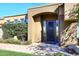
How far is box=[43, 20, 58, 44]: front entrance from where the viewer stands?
21623 mm

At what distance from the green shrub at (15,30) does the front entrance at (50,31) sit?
2510 mm

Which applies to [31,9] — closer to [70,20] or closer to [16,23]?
[16,23]

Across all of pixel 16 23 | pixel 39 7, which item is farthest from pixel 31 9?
pixel 16 23

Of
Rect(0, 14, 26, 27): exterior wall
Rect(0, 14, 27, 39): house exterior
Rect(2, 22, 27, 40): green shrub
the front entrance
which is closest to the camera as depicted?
the front entrance

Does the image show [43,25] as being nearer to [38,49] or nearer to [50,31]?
[50,31]

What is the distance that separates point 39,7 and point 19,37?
4.76 m

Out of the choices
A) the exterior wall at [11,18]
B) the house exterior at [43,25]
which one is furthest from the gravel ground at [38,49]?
the exterior wall at [11,18]

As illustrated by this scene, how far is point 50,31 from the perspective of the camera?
21953 mm

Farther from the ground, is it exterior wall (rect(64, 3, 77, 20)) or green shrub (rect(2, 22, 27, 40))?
exterior wall (rect(64, 3, 77, 20))

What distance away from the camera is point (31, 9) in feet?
71.2

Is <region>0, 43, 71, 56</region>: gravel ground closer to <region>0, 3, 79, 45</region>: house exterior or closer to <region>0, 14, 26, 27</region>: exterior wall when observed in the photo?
<region>0, 3, 79, 45</region>: house exterior

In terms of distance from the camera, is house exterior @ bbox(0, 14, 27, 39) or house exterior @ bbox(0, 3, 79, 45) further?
house exterior @ bbox(0, 14, 27, 39)

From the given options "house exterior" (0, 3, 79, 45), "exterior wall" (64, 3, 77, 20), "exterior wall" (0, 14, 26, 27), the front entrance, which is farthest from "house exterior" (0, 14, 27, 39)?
"exterior wall" (64, 3, 77, 20)

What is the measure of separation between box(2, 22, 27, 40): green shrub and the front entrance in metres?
2.51
